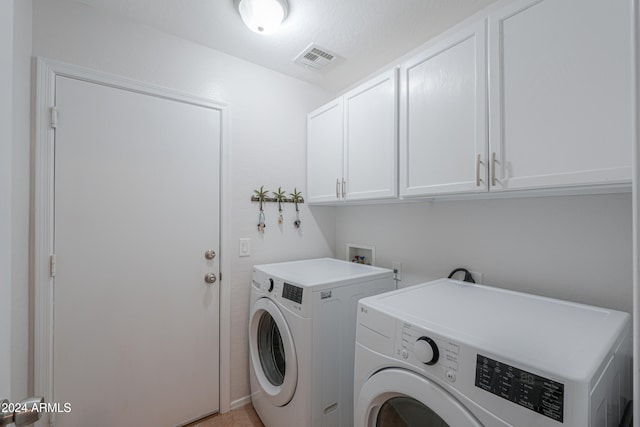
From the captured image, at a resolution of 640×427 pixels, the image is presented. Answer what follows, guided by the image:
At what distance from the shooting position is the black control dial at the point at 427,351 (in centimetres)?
80

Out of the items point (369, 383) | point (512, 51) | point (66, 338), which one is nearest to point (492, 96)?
point (512, 51)

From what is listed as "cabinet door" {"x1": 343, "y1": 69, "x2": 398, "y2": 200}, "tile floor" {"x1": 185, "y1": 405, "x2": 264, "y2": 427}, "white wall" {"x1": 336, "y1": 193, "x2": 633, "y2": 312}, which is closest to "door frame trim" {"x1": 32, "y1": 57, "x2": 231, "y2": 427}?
"tile floor" {"x1": 185, "y1": 405, "x2": 264, "y2": 427}

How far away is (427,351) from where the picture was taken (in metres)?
0.81

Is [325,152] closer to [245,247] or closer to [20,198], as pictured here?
[245,247]

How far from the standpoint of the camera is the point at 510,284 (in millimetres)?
1378

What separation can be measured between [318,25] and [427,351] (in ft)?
5.69

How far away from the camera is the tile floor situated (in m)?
1.75

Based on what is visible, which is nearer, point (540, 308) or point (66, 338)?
point (540, 308)

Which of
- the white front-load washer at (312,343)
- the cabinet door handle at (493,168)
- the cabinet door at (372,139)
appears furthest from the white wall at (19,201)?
the cabinet door handle at (493,168)

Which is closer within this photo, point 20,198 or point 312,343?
point 20,198

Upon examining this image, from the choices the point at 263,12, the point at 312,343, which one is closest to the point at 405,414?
the point at 312,343

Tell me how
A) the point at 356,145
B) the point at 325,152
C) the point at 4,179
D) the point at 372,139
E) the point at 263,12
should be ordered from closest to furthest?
the point at 4,179, the point at 263,12, the point at 372,139, the point at 356,145, the point at 325,152

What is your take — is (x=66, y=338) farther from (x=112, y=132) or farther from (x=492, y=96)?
(x=492, y=96)

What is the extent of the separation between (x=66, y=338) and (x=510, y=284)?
2.30m
